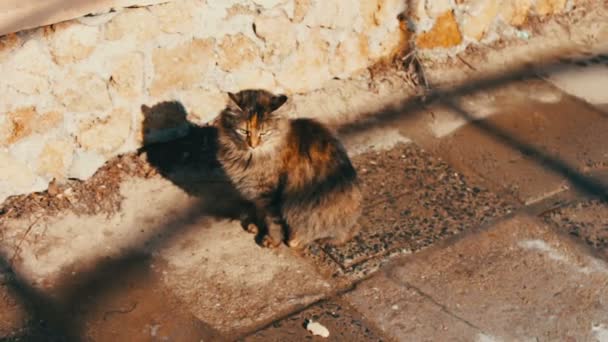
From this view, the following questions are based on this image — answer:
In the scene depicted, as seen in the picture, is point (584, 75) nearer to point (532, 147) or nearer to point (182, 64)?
point (532, 147)

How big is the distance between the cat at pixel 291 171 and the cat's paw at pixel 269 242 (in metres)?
0.08

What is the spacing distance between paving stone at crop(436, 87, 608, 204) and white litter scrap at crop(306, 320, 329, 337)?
166cm

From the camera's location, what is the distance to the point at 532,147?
18.7 ft

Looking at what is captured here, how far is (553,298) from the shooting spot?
4488mm

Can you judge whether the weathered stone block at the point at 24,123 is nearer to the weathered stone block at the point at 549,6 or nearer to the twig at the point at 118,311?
the twig at the point at 118,311

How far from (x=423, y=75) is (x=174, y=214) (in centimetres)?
222

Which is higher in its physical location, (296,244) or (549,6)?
(549,6)

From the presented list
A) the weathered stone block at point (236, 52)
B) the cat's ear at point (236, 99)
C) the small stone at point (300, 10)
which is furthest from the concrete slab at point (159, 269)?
the small stone at point (300, 10)

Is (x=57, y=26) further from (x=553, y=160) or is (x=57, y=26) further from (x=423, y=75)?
(x=553, y=160)

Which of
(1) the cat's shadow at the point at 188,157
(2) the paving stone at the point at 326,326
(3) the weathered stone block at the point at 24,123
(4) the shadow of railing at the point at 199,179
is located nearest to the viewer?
(2) the paving stone at the point at 326,326

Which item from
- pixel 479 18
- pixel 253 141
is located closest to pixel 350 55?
pixel 479 18

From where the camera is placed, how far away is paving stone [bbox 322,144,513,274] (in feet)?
15.7

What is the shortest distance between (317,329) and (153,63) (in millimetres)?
1905

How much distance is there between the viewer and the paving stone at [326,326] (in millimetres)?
4184
